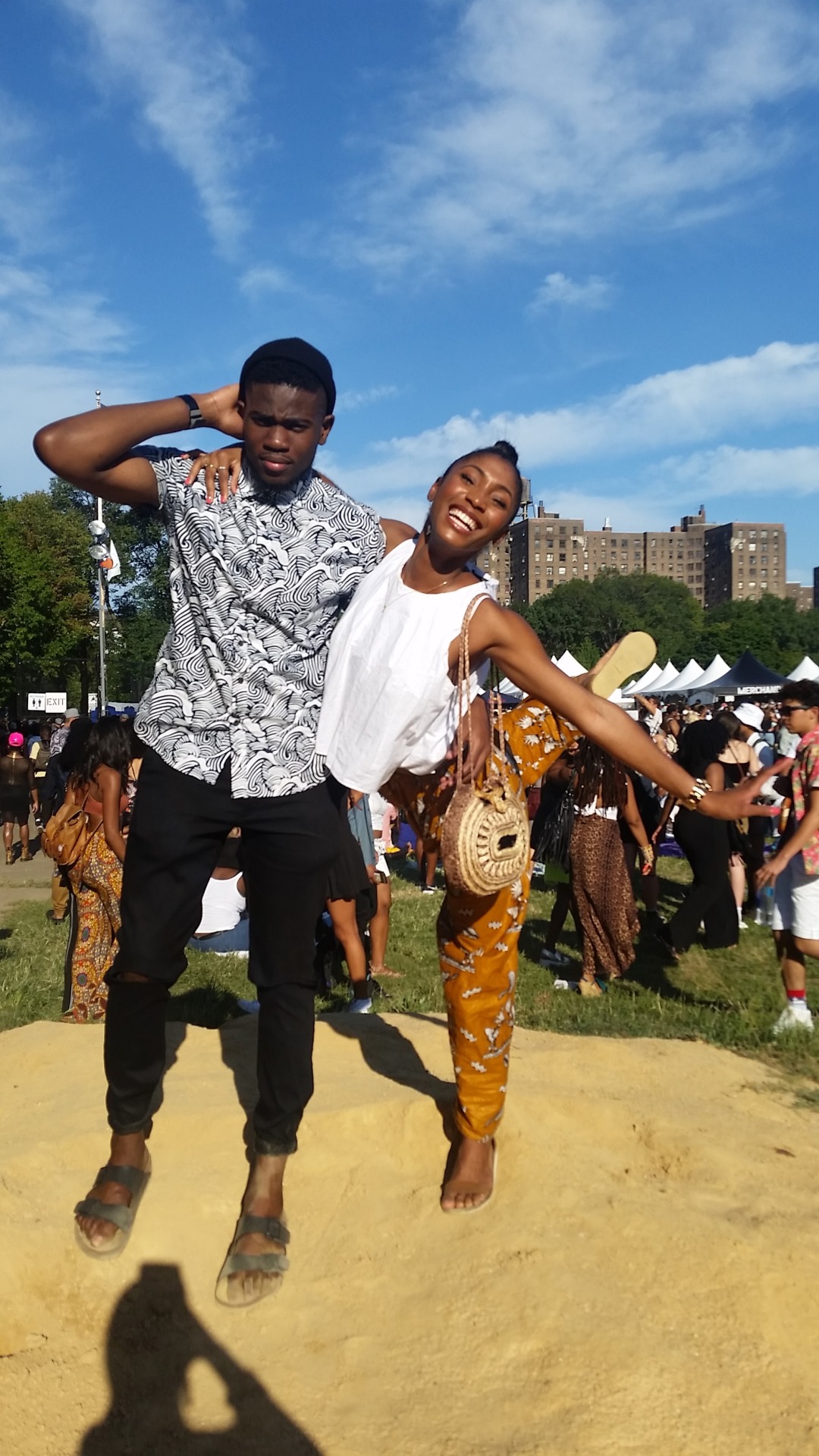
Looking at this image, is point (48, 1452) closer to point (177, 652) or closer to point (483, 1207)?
point (483, 1207)

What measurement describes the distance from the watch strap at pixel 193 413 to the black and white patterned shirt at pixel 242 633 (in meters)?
0.11

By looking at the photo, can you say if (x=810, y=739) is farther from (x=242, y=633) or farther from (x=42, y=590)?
(x=42, y=590)

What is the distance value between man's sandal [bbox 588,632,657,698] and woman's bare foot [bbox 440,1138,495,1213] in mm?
1402

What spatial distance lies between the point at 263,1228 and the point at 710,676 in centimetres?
3259

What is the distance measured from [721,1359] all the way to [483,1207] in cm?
83

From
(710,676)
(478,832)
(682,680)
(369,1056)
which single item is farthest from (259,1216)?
(682,680)

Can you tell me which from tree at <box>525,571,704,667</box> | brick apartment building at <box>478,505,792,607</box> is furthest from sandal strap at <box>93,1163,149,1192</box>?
brick apartment building at <box>478,505,792,607</box>

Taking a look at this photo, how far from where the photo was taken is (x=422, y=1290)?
8.64 ft

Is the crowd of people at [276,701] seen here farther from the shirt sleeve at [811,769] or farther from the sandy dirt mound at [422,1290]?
the shirt sleeve at [811,769]

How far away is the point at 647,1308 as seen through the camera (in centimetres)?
249

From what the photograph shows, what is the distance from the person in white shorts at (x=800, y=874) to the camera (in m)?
5.61

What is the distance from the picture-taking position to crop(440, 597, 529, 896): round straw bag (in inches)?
108

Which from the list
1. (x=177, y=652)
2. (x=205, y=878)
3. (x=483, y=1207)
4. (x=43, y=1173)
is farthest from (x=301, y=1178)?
(x=177, y=652)

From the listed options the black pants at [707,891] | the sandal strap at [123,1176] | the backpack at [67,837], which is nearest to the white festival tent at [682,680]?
the black pants at [707,891]
